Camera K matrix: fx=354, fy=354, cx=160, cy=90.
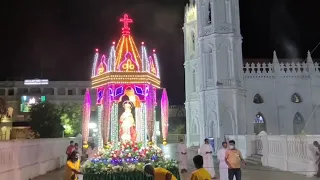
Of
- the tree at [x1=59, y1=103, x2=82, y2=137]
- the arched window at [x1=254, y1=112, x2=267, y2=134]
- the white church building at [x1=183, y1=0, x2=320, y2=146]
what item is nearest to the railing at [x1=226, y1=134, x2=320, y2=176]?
the white church building at [x1=183, y1=0, x2=320, y2=146]

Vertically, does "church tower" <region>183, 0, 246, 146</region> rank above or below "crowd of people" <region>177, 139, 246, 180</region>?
above

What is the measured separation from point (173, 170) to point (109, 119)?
2.99 meters

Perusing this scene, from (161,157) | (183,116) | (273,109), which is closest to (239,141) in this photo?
(273,109)

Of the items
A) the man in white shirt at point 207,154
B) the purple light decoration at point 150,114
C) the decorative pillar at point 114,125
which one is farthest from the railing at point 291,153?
the decorative pillar at point 114,125

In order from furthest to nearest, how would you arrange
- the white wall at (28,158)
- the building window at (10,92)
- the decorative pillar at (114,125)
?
the building window at (10,92) < the decorative pillar at (114,125) < the white wall at (28,158)

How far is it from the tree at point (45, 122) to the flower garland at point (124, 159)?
69.8 ft

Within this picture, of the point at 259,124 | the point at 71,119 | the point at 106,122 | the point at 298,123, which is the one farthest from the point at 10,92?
the point at 106,122

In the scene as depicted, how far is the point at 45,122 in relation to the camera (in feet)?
111

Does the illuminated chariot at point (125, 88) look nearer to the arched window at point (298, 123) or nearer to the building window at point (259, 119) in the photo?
the building window at point (259, 119)

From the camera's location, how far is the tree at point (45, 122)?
3228 centimetres

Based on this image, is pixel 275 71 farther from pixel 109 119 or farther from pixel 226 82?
pixel 109 119

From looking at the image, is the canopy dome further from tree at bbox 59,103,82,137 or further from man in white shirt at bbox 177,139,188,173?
tree at bbox 59,103,82,137

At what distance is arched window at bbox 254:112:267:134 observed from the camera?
106 feet

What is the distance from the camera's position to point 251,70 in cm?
3312
